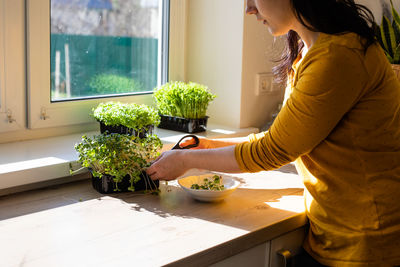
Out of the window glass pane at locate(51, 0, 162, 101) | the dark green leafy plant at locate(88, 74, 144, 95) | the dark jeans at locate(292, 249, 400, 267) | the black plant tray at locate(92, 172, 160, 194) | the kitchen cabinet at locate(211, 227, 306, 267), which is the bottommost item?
the dark jeans at locate(292, 249, 400, 267)

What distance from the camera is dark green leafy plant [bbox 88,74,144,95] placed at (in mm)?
2014

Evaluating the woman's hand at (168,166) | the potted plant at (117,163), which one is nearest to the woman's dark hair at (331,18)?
the woman's hand at (168,166)

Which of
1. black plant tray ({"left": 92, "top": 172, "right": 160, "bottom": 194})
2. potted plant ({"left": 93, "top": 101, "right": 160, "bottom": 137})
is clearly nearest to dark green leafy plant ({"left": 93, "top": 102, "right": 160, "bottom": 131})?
potted plant ({"left": 93, "top": 101, "right": 160, "bottom": 137})

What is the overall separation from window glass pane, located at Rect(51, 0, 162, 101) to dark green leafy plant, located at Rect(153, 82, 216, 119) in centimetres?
18

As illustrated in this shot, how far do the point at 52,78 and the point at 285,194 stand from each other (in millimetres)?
920

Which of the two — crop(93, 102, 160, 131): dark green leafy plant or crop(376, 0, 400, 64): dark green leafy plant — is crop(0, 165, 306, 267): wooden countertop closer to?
crop(93, 102, 160, 131): dark green leafy plant

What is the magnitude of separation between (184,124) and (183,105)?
3.1 inches

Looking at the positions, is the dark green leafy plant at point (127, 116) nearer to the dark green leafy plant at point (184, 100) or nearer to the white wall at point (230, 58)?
the dark green leafy plant at point (184, 100)

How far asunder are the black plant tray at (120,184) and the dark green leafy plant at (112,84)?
1.96 ft

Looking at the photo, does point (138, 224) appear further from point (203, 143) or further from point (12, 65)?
point (12, 65)

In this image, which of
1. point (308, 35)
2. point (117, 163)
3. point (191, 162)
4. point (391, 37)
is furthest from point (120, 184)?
point (391, 37)

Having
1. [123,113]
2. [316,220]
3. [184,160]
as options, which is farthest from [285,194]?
[123,113]

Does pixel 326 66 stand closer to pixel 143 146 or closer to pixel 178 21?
pixel 143 146

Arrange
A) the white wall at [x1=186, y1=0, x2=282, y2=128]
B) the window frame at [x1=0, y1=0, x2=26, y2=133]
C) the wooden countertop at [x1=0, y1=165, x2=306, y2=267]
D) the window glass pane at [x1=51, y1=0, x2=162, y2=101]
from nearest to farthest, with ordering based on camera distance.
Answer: the wooden countertop at [x1=0, y1=165, x2=306, y2=267], the window frame at [x1=0, y1=0, x2=26, y2=133], the window glass pane at [x1=51, y1=0, x2=162, y2=101], the white wall at [x1=186, y1=0, x2=282, y2=128]
